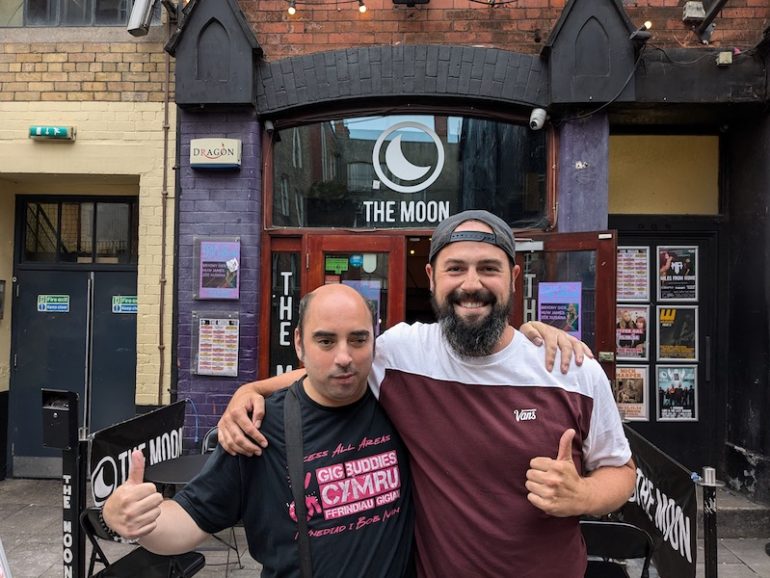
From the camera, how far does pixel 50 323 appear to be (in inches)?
234

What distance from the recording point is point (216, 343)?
5.17m

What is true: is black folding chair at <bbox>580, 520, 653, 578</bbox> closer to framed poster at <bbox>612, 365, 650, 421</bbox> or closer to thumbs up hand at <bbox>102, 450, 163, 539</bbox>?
thumbs up hand at <bbox>102, 450, 163, 539</bbox>

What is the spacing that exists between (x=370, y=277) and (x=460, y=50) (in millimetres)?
2231

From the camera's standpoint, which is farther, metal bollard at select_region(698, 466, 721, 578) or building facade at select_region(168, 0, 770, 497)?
building facade at select_region(168, 0, 770, 497)

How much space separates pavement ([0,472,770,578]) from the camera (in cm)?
416

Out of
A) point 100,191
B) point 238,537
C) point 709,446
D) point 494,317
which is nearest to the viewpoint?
point 494,317

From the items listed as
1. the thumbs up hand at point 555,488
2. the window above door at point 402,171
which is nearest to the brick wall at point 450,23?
the window above door at point 402,171

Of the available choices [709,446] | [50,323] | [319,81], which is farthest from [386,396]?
[50,323]

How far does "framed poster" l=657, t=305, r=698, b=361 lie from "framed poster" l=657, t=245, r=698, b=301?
0.39 ft

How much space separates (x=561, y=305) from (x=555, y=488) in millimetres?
3654

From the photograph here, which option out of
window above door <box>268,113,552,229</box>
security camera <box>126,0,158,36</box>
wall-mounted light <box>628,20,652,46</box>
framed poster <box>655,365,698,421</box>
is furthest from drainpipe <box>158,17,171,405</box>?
framed poster <box>655,365,698,421</box>

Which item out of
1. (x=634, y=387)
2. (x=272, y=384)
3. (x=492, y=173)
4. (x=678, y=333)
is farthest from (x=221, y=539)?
(x=678, y=333)

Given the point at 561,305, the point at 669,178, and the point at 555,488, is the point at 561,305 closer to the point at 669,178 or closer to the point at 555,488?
the point at 669,178

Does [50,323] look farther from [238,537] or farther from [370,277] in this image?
[370,277]
